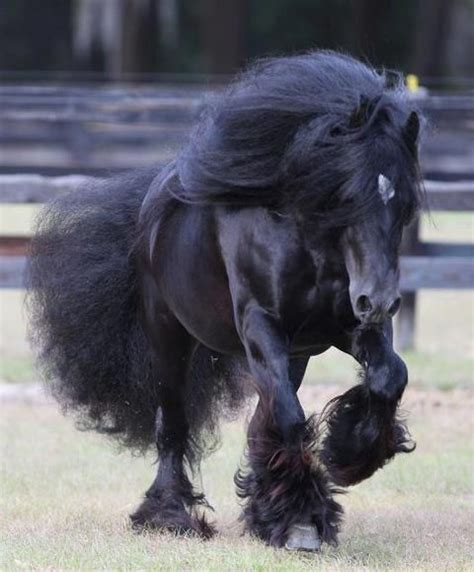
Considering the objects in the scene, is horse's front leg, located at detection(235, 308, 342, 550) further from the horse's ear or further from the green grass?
the horse's ear

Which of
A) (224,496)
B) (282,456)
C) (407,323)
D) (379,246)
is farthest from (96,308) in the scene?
(407,323)

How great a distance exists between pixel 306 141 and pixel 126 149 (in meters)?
15.0

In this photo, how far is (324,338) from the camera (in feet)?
18.9

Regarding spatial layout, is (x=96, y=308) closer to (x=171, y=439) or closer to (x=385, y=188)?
(x=171, y=439)

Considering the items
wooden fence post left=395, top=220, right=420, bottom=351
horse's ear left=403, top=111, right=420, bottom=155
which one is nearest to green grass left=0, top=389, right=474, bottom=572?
horse's ear left=403, top=111, right=420, bottom=155

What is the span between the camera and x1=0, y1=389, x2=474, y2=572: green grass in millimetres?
5512

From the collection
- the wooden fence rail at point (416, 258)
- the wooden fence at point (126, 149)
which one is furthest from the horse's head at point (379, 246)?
the wooden fence rail at point (416, 258)

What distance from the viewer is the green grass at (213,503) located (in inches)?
217

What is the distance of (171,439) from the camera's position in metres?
6.77

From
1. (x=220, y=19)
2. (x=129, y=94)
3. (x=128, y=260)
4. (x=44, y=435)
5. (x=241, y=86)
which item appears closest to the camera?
(x=241, y=86)

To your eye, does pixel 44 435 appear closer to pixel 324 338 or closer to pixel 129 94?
pixel 324 338

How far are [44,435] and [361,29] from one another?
2331cm

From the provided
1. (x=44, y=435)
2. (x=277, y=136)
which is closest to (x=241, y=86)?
(x=277, y=136)

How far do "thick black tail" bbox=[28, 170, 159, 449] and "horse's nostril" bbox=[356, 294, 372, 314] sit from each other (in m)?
1.89
